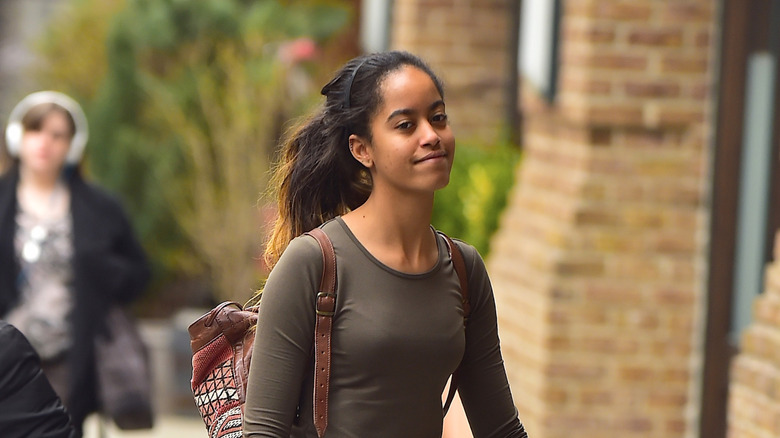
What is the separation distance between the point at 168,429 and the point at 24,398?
6097 mm

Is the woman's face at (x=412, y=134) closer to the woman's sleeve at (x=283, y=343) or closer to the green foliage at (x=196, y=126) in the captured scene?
the woman's sleeve at (x=283, y=343)

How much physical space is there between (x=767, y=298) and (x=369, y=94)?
251cm

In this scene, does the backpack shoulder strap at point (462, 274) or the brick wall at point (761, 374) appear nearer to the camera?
the backpack shoulder strap at point (462, 274)

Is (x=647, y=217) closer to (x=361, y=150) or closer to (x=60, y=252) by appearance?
(x=60, y=252)

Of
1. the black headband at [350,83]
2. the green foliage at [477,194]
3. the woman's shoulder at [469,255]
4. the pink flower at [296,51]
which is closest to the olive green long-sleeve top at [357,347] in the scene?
the woman's shoulder at [469,255]

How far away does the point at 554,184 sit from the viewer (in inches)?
245

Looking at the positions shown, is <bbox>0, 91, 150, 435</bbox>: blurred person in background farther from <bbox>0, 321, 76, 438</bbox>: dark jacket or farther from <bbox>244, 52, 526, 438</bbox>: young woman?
<bbox>244, 52, 526, 438</bbox>: young woman

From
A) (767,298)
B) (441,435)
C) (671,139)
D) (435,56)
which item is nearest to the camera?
(441,435)

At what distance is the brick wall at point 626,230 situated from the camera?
19.1ft

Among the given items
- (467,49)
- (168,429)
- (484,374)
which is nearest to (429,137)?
(484,374)

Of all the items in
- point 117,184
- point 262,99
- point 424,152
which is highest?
point 424,152

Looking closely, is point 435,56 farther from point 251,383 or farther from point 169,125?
point 251,383

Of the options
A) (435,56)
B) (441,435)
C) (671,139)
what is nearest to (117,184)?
(435,56)

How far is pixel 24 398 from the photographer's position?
3256mm
